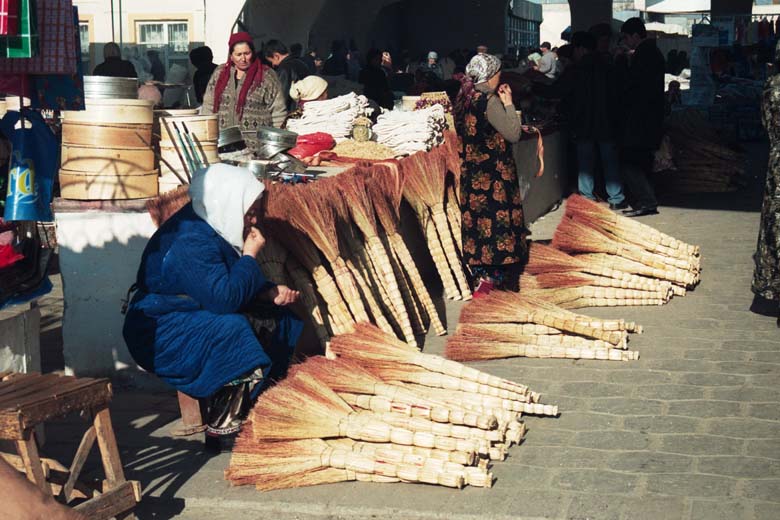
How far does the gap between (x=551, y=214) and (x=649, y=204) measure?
3.12 ft

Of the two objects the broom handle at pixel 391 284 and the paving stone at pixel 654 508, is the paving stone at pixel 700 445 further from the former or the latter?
the broom handle at pixel 391 284

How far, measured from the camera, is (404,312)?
6.14 meters

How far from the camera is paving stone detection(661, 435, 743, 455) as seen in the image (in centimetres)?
461

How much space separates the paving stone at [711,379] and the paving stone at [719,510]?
152 cm

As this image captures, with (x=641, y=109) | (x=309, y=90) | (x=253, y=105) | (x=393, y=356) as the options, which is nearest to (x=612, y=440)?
(x=393, y=356)

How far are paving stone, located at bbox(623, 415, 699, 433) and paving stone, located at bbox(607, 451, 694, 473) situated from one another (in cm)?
30

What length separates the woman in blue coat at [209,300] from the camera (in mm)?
4641

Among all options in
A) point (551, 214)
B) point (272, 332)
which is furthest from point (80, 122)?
point (551, 214)

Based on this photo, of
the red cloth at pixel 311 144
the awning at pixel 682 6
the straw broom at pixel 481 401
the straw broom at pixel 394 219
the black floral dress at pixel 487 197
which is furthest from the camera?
the awning at pixel 682 6

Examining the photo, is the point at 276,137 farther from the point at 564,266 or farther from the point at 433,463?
the point at 433,463

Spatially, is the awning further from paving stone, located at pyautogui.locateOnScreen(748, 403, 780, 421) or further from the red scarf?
paving stone, located at pyautogui.locateOnScreen(748, 403, 780, 421)

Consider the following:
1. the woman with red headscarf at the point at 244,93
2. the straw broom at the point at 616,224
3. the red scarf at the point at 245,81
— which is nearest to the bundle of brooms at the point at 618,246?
the straw broom at the point at 616,224

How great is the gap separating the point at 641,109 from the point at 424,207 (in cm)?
387

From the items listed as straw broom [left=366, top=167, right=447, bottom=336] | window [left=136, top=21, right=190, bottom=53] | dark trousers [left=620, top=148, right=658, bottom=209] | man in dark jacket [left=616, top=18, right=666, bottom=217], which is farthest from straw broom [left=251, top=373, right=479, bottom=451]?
window [left=136, top=21, right=190, bottom=53]
